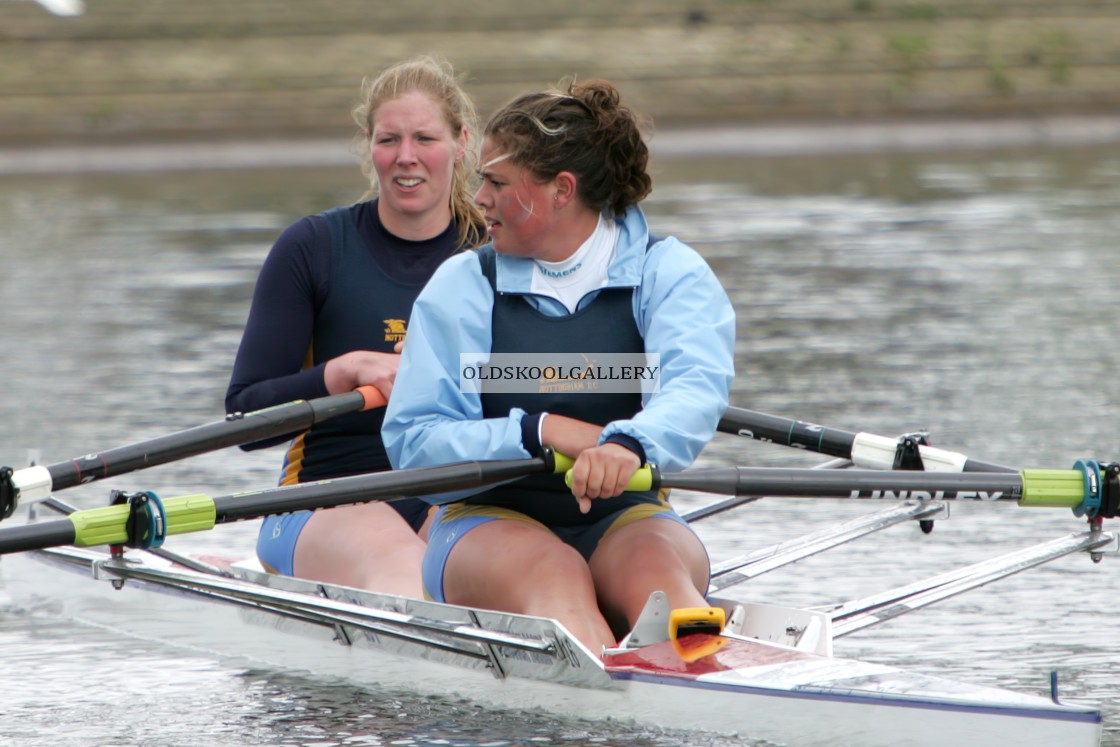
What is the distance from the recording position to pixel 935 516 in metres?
5.88

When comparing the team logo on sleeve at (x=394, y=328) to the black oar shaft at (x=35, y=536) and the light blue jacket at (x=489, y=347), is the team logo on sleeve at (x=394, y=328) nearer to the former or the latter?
the light blue jacket at (x=489, y=347)

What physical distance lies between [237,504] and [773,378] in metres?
5.93

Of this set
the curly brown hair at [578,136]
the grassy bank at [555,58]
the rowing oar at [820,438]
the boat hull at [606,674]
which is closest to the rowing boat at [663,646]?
the boat hull at [606,674]

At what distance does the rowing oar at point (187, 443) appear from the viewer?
5316 mm

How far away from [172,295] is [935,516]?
31.1 feet

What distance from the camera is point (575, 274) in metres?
4.63

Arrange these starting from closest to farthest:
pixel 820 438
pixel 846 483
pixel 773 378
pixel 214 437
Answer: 1. pixel 846 483
2. pixel 214 437
3. pixel 820 438
4. pixel 773 378

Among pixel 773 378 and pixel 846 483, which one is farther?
pixel 773 378

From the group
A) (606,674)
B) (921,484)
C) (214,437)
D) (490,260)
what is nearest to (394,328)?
(214,437)

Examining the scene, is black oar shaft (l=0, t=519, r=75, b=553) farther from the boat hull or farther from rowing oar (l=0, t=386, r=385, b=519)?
rowing oar (l=0, t=386, r=385, b=519)

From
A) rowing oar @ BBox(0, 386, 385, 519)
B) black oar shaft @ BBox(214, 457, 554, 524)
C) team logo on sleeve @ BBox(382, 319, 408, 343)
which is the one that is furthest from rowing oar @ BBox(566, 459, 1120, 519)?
team logo on sleeve @ BBox(382, 319, 408, 343)

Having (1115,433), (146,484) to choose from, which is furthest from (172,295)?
(1115,433)

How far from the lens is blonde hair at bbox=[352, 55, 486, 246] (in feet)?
18.3

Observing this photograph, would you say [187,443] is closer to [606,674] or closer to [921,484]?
[606,674]
